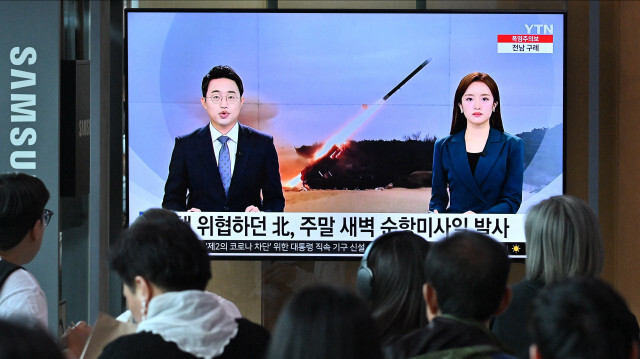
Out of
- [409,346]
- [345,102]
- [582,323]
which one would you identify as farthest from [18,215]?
[345,102]

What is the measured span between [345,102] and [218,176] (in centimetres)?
87

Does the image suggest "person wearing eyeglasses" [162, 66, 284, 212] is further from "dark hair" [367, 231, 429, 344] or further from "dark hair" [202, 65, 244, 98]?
"dark hair" [367, 231, 429, 344]

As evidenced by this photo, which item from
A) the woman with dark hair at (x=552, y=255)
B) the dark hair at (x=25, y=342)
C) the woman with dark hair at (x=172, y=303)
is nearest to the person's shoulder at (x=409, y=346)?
the woman with dark hair at (x=172, y=303)

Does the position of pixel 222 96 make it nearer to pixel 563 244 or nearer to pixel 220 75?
pixel 220 75

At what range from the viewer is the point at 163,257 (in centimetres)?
200

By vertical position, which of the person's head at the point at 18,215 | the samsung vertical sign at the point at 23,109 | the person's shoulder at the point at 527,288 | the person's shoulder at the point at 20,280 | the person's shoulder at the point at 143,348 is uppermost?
the samsung vertical sign at the point at 23,109

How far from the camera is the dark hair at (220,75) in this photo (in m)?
4.82

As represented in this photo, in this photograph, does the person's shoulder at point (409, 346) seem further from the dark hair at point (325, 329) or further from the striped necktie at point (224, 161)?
the striped necktie at point (224, 161)

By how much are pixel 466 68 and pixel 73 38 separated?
7.84ft

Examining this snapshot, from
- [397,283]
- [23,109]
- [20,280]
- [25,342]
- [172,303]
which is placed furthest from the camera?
[23,109]

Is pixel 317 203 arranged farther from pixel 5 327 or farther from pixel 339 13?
pixel 5 327

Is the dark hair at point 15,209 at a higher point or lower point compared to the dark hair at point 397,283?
higher

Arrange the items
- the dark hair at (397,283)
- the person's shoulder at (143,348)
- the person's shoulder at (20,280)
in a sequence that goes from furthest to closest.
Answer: the person's shoulder at (20,280) → the dark hair at (397,283) → the person's shoulder at (143,348)

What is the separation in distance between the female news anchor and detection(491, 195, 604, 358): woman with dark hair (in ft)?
7.39
